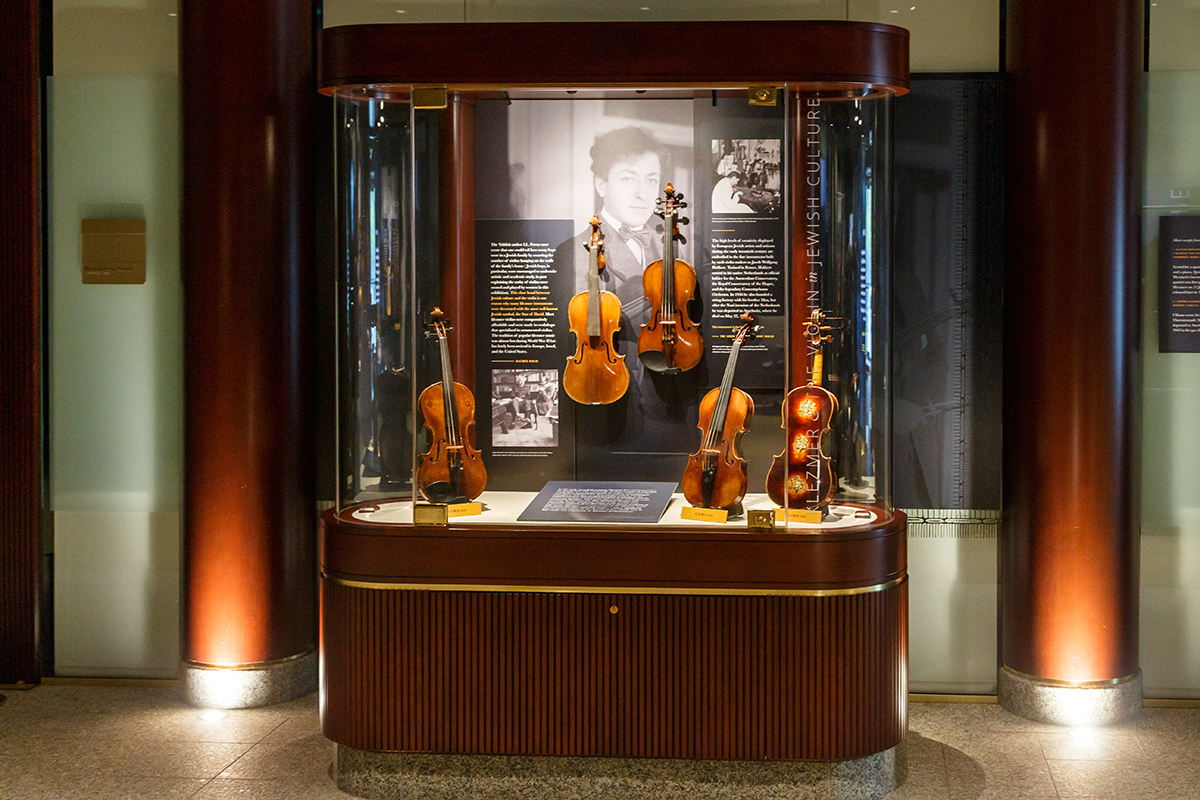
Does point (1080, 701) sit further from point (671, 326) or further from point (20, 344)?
point (20, 344)

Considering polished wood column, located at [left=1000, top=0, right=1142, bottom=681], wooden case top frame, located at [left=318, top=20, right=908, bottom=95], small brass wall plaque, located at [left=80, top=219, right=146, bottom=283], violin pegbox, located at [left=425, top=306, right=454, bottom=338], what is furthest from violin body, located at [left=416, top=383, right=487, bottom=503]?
polished wood column, located at [left=1000, top=0, right=1142, bottom=681]

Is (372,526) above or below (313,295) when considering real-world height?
below

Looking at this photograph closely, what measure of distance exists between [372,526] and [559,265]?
1135mm

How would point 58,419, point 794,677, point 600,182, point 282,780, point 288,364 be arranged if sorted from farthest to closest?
point 58,419
point 288,364
point 600,182
point 282,780
point 794,677

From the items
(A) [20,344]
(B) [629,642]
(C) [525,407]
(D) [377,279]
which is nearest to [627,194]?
(C) [525,407]

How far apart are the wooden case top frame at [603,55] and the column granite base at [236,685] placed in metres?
2.31

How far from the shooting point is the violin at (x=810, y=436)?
11.0 feet

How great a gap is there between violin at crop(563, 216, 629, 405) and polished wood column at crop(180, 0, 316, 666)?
1.26 meters

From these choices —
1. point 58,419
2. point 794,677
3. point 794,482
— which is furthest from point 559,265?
point 58,419

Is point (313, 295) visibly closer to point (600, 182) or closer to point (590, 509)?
point (600, 182)

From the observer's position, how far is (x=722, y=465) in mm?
3438

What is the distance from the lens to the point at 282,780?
12.0 feet

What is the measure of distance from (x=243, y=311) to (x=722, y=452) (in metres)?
1.97

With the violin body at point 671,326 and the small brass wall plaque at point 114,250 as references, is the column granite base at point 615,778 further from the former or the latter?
the small brass wall plaque at point 114,250
